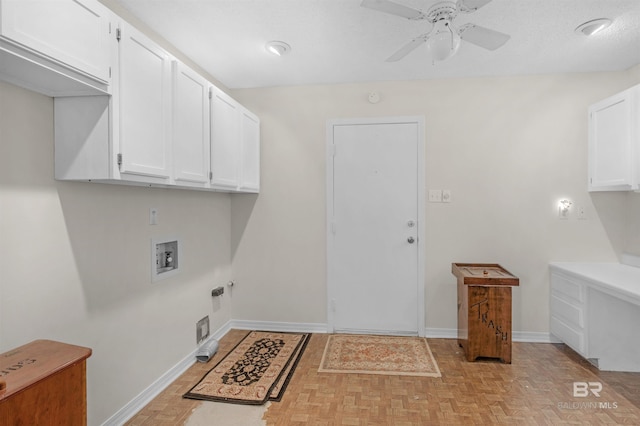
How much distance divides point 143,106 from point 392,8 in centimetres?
138

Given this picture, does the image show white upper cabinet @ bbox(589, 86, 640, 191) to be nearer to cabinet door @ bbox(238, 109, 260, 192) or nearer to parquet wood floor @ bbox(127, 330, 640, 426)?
parquet wood floor @ bbox(127, 330, 640, 426)

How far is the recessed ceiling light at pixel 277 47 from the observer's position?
2584 millimetres

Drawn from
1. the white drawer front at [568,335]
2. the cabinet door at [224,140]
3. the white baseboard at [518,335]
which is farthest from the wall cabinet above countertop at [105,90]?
the white drawer front at [568,335]

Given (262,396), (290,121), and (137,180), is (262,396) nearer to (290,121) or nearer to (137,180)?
(137,180)

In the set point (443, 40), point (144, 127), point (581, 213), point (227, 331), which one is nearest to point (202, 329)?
point (227, 331)

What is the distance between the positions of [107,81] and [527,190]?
3401 mm

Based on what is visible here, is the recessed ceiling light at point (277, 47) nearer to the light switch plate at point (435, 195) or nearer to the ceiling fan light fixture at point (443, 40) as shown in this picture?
the ceiling fan light fixture at point (443, 40)

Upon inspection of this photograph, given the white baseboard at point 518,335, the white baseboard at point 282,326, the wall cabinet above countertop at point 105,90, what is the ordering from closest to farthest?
the wall cabinet above countertop at point 105,90 → the white baseboard at point 518,335 → the white baseboard at point 282,326

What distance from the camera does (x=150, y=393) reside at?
2316mm

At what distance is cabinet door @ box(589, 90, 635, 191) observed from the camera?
266cm

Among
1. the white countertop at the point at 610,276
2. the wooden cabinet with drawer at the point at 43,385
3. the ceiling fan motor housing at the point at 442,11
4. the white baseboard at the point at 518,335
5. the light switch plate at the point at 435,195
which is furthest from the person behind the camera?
the light switch plate at the point at 435,195

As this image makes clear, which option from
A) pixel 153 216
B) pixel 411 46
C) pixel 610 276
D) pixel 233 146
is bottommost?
pixel 610 276

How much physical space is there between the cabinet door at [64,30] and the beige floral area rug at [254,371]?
2.04m

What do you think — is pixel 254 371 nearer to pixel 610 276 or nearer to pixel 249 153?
pixel 249 153
